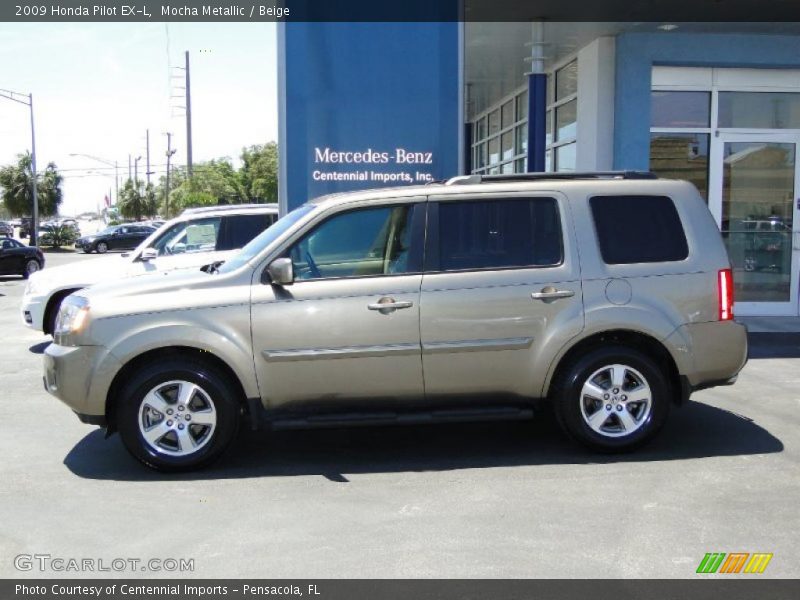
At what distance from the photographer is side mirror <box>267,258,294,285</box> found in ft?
17.9

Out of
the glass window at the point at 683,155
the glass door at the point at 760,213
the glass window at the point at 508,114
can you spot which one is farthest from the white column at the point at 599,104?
the glass window at the point at 508,114

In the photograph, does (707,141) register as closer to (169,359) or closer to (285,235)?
(285,235)

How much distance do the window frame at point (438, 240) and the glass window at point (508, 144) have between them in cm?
1259

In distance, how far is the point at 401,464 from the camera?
19.0 ft

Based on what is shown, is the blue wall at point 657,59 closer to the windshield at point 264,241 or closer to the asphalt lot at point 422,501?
the asphalt lot at point 422,501

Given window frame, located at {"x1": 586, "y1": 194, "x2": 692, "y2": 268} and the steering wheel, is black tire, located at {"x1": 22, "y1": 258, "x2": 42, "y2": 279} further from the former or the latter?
window frame, located at {"x1": 586, "y1": 194, "x2": 692, "y2": 268}

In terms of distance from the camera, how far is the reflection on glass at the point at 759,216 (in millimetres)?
12055

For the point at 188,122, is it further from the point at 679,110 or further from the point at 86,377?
the point at 86,377

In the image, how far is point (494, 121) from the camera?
66.3ft

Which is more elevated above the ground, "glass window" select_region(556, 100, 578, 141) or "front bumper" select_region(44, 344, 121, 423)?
"glass window" select_region(556, 100, 578, 141)

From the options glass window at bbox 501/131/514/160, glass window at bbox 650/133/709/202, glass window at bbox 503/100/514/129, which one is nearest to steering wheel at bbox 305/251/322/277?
glass window at bbox 650/133/709/202

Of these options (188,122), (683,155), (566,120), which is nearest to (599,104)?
(683,155)
